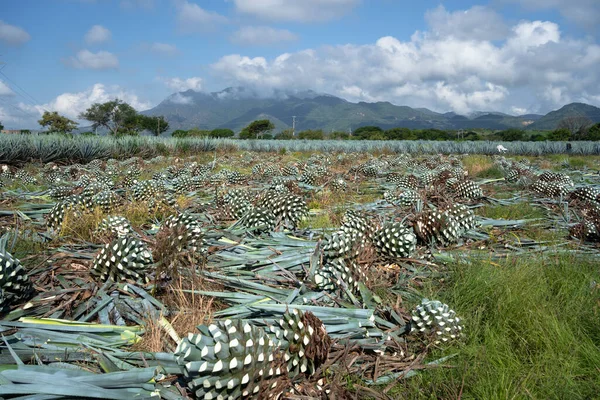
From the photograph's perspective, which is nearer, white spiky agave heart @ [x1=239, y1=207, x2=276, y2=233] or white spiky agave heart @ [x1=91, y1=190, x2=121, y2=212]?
white spiky agave heart @ [x1=239, y1=207, x2=276, y2=233]

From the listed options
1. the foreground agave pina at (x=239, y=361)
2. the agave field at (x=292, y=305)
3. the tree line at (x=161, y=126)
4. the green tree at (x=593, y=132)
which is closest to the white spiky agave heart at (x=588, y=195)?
the agave field at (x=292, y=305)

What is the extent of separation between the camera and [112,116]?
79.5 meters

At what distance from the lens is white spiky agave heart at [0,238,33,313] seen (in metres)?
1.85

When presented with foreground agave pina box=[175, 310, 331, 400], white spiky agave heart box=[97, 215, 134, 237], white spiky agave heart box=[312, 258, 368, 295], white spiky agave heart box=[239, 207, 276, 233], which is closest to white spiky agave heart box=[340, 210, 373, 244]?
white spiky agave heart box=[312, 258, 368, 295]

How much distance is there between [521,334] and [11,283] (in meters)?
2.61

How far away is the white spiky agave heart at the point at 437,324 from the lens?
5.80 ft

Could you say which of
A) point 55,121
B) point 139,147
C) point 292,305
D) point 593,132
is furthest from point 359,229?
point 55,121

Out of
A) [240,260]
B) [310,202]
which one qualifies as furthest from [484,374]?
[310,202]

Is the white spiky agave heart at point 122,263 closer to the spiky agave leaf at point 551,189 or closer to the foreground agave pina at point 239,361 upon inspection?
the foreground agave pina at point 239,361

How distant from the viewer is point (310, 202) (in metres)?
4.71

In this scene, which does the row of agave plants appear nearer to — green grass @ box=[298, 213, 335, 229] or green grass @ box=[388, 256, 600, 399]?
green grass @ box=[298, 213, 335, 229]

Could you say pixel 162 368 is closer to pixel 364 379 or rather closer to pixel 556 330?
pixel 364 379

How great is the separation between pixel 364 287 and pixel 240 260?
3.00 ft

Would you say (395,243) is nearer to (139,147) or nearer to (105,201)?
(105,201)
